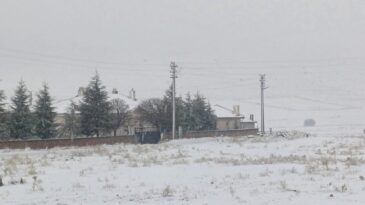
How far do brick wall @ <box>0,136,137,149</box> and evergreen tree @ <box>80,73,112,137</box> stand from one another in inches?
270

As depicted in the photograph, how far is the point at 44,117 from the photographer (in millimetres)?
61344

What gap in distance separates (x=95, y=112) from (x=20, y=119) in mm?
8350

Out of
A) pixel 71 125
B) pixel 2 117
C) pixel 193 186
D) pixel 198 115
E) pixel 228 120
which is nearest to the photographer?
pixel 193 186

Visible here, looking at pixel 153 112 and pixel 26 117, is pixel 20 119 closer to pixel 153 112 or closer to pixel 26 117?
pixel 26 117

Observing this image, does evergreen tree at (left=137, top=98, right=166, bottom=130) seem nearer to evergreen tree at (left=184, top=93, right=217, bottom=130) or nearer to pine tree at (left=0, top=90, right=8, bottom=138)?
evergreen tree at (left=184, top=93, right=217, bottom=130)

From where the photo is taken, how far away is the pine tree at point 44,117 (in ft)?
200

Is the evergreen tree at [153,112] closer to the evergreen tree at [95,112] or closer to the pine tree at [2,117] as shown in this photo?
the evergreen tree at [95,112]

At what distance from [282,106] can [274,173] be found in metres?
147

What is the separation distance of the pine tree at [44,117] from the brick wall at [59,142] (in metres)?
9.62

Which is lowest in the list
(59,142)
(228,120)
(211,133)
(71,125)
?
(59,142)

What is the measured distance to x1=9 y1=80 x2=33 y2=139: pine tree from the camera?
59.0m

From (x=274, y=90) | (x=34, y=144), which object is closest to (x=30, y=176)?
(x=34, y=144)

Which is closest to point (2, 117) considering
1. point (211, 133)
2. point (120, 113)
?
point (120, 113)

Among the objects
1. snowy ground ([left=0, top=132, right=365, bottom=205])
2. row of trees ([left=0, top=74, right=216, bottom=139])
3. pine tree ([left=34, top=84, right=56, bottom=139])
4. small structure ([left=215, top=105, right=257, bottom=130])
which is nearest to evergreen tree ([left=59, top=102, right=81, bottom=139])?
row of trees ([left=0, top=74, right=216, bottom=139])
